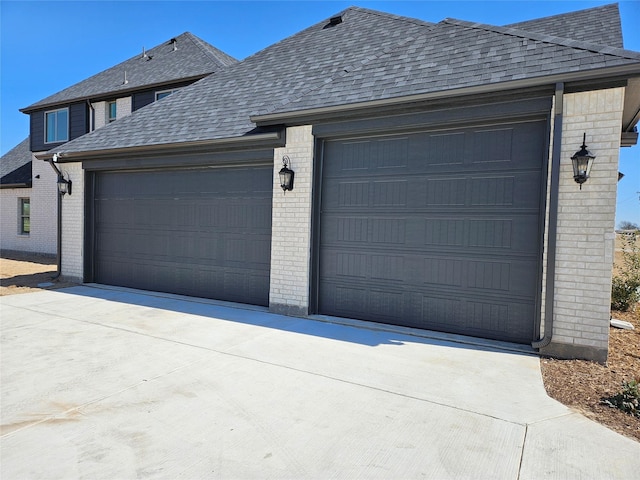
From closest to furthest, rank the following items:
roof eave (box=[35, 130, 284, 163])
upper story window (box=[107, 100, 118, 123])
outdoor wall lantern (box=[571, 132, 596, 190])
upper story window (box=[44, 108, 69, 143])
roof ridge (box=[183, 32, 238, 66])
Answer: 1. outdoor wall lantern (box=[571, 132, 596, 190])
2. roof eave (box=[35, 130, 284, 163])
3. roof ridge (box=[183, 32, 238, 66])
4. upper story window (box=[107, 100, 118, 123])
5. upper story window (box=[44, 108, 69, 143])

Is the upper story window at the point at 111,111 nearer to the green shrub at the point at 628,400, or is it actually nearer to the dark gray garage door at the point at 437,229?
the dark gray garage door at the point at 437,229

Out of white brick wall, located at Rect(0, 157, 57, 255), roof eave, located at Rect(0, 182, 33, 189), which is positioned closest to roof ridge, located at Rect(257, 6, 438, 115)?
white brick wall, located at Rect(0, 157, 57, 255)

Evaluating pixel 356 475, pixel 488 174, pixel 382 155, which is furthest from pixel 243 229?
pixel 356 475

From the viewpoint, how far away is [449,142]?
5691mm

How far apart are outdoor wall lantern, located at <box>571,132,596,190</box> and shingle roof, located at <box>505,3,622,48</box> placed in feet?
8.10

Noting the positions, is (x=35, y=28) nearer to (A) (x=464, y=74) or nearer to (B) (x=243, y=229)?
(B) (x=243, y=229)

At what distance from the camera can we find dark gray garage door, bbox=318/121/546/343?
5.23m

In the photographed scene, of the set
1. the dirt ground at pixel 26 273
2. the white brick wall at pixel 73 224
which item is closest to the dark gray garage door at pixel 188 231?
the white brick wall at pixel 73 224

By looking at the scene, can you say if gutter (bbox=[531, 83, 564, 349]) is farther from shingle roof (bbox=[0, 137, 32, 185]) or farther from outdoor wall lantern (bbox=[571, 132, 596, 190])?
shingle roof (bbox=[0, 137, 32, 185])

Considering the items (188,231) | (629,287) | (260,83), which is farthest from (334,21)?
(629,287)

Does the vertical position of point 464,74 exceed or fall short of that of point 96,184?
it exceeds it

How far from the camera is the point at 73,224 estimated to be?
31.4ft

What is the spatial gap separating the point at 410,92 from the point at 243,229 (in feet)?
12.8

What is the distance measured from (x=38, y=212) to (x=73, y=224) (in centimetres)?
811
